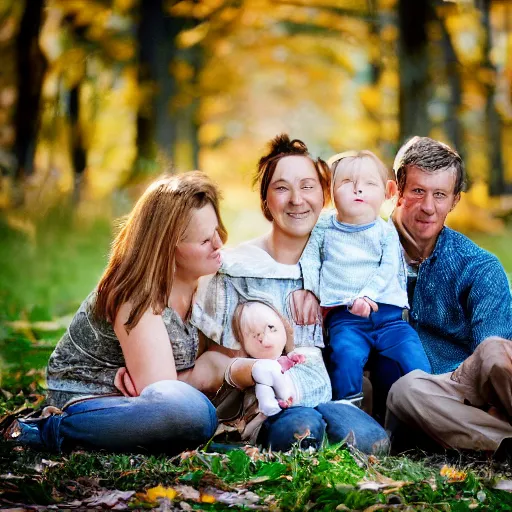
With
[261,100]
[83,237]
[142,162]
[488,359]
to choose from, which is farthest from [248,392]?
[261,100]

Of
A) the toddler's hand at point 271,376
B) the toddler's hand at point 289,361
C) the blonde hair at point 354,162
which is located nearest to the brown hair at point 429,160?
the blonde hair at point 354,162

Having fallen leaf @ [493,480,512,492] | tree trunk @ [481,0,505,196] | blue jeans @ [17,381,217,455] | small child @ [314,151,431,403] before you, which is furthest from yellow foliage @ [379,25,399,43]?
fallen leaf @ [493,480,512,492]

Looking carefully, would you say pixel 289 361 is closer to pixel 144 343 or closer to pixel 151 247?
pixel 144 343

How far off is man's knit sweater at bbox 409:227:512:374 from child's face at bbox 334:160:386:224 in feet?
1.29

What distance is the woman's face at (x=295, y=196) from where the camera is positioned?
14.1 ft

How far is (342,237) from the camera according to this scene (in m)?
4.31

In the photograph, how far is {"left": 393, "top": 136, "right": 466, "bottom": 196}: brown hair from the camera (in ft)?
14.5

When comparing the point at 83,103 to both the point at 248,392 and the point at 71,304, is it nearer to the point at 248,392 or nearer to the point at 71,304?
the point at 71,304

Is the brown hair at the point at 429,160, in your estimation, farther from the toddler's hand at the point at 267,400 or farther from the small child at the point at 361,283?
the toddler's hand at the point at 267,400

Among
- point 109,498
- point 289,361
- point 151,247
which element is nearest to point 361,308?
point 289,361

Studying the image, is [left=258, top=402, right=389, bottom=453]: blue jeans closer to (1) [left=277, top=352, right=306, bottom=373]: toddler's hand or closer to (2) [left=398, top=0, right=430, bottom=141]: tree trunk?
(1) [left=277, top=352, right=306, bottom=373]: toddler's hand

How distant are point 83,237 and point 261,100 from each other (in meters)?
13.6

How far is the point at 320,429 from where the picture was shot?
12.8 feet

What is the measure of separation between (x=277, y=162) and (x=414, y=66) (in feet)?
20.8
